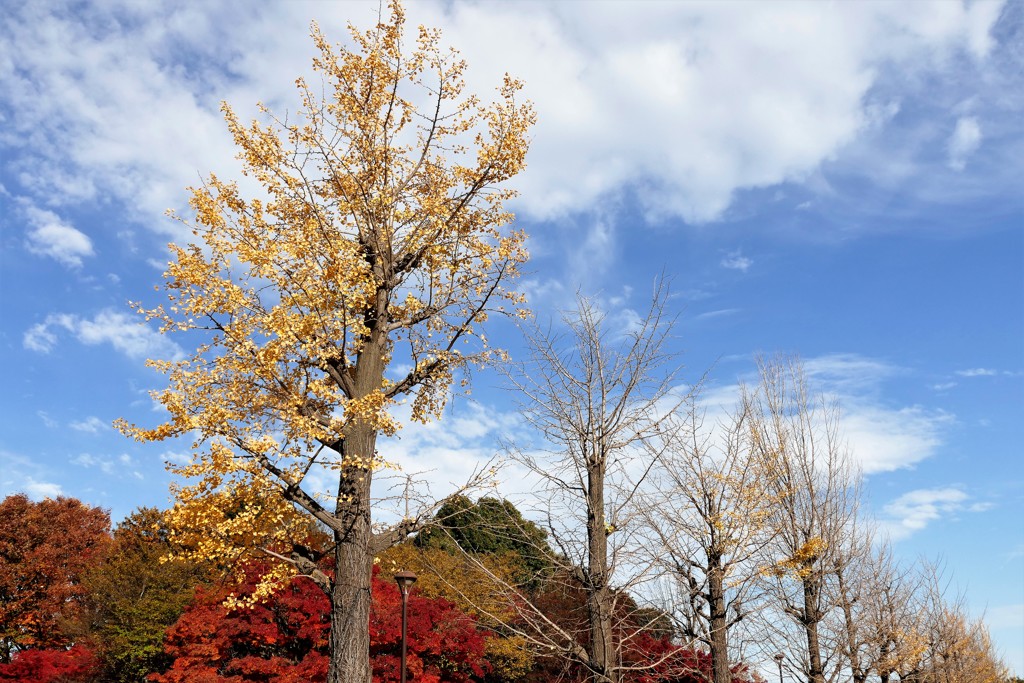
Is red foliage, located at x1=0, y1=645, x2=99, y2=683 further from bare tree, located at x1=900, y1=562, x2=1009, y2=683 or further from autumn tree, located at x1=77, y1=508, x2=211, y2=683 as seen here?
bare tree, located at x1=900, y1=562, x2=1009, y2=683

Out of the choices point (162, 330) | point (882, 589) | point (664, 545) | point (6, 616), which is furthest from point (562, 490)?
point (6, 616)

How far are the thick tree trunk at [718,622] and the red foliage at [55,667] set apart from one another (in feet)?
62.2

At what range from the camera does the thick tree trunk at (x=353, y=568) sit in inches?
344

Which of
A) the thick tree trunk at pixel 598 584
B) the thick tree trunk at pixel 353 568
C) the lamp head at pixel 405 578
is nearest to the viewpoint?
the thick tree trunk at pixel 353 568

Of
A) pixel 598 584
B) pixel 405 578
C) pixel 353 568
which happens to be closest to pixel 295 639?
pixel 405 578

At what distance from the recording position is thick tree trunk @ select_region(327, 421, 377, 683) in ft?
28.7

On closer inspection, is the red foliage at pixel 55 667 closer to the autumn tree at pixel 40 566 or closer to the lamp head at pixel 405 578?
the autumn tree at pixel 40 566

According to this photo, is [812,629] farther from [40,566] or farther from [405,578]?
[40,566]

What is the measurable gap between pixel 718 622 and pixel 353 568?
25.2 feet

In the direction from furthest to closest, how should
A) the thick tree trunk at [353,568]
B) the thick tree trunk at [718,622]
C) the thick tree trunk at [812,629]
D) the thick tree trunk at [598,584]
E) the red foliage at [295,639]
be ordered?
the red foliage at [295,639] < the thick tree trunk at [812,629] < the thick tree trunk at [718,622] < the thick tree trunk at [598,584] < the thick tree trunk at [353,568]

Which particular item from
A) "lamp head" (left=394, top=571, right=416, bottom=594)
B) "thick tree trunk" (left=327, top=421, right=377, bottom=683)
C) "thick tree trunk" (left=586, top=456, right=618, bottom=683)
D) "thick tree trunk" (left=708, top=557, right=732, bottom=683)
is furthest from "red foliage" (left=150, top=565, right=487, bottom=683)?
"thick tree trunk" (left=327, top=421, right=377, bottom=683)

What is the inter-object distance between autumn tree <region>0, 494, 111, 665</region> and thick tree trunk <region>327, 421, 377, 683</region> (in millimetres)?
26738

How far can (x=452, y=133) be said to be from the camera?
11.1 m

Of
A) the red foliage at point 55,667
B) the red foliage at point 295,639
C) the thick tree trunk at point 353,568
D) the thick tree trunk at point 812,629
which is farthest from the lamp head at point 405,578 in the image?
the red foliage at point 55,667
